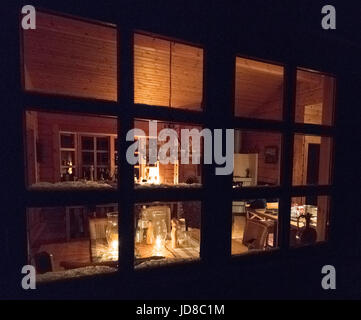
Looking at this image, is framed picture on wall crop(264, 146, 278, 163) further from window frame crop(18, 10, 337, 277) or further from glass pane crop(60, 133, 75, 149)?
glass pane crop(60, 133, 75, 149)

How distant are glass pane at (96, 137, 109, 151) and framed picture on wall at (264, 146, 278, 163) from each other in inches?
A: 210

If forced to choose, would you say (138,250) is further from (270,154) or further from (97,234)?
(270,154)

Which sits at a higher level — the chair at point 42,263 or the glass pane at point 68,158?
the glass pane at point 68,158

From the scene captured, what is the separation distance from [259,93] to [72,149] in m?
5.93

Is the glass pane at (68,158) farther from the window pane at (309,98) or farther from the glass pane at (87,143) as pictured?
the window pane at (309,98)

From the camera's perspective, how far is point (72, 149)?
21.7 ft

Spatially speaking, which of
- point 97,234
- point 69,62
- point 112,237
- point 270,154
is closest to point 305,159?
point 270,154

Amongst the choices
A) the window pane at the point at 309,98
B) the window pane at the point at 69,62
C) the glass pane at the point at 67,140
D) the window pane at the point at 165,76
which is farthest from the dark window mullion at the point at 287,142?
the glass pane at the point at 67,140

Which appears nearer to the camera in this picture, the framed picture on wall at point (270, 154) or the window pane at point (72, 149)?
the window pane at point (72, 149)

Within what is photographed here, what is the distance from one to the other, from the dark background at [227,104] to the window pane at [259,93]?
4438 millimetres

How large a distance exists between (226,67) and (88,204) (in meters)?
1.05

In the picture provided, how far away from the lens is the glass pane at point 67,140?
6.62m

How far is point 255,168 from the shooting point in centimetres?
797
